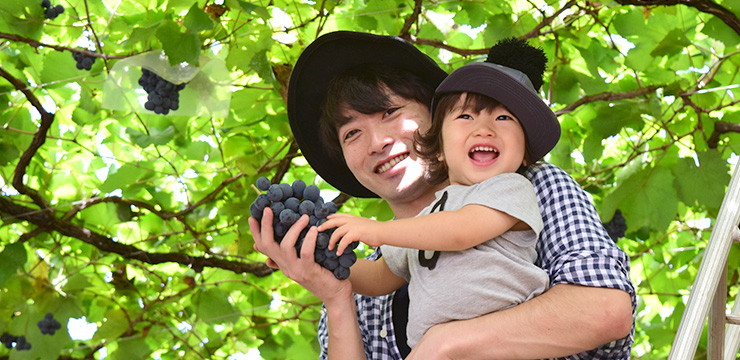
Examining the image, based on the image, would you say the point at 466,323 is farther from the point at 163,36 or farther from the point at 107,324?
the point at 107,324

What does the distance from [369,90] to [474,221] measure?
0.63m

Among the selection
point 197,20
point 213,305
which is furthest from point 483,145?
point 213,305

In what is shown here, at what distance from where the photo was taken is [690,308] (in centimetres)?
108

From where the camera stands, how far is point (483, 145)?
4.26 feet

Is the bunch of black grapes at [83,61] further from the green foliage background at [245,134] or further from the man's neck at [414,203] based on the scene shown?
the man's neck at [414,203]

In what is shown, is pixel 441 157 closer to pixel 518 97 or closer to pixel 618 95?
pixel 518 97

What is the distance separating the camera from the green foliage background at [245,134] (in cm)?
246

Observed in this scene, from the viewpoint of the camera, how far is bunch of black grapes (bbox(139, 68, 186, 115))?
2570 mm

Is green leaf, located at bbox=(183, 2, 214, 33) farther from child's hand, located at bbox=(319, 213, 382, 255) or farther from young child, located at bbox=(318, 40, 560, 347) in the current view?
child's hand, located at bbox=(319, 213, 382, 255)

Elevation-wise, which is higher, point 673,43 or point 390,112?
point 673,43

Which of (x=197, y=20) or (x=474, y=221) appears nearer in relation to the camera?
(x=474, y=221)

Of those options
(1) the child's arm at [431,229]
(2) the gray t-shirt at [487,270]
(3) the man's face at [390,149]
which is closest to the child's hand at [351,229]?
(1) the child's arm at [431,229]

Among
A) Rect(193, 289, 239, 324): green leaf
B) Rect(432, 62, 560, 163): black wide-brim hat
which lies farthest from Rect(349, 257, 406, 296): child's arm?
Rect(193, 289, 239, 324): green leaf

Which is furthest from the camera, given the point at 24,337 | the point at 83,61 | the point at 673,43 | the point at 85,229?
the point at 24,337
